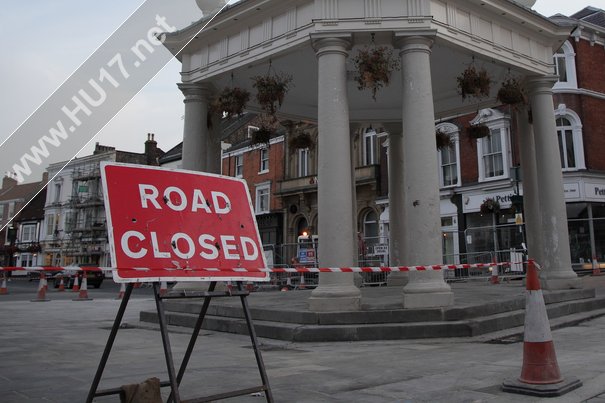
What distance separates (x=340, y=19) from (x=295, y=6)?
114 cm

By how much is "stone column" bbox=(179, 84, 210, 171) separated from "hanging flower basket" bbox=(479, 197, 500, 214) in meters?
17.4

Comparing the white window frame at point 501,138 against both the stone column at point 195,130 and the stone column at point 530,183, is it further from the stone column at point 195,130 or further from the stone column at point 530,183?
the stone column at point 195,130

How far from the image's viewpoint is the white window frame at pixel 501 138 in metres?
25.2

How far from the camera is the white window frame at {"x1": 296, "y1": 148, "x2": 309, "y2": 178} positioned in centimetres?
3584

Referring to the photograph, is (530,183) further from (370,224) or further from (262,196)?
(262,196)

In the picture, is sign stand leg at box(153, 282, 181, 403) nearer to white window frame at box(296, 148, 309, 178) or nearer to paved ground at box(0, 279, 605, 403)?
paved ground at box(0, 279, 605, 403)

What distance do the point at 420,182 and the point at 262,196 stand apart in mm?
30997

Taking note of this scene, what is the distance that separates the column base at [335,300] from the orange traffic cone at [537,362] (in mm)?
3610

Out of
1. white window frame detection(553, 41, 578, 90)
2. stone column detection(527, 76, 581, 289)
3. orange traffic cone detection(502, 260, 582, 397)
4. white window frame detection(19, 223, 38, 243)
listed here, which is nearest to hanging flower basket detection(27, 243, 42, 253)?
white window frame detection(19, 223, 38, 243)

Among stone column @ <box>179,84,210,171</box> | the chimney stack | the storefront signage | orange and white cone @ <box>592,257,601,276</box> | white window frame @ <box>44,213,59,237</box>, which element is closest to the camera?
stone column @ <box>179,84,210,171</box>

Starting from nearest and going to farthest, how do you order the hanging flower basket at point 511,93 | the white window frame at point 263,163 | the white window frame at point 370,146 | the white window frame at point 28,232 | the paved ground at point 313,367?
the paved ground at point 313,367 → the hanging flower basket at point 511,93 → the white window frame at point 370,146 → the white window frame at point 263,163 → the white window frame at point 28,232

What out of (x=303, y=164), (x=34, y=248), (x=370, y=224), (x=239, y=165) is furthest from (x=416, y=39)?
(x=34, y=248)

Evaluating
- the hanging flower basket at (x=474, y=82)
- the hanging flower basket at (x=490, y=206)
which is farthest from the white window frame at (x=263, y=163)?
the hanging flower basket at (x=474, y=82)

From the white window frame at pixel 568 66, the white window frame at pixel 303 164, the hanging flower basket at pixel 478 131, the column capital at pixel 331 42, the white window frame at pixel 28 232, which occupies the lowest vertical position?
the hanging flower basket at pixel 478 131
